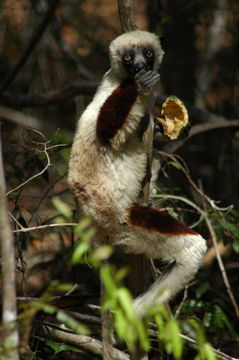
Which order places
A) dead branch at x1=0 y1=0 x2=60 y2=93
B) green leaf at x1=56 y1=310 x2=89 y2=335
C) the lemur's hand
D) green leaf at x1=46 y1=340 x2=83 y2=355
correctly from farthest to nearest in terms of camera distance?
dead branch at x1=0 y1=0 x2=60 y2=93
green leaf at x1=46 y1=340 x2=83 y2=355
the lemur's hand
green leaf at x1=56 y1=310 x2=89 y2=335

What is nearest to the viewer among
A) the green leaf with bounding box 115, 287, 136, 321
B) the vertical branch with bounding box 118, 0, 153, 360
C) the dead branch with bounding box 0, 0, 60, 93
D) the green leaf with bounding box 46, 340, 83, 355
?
the green leaf with bounding box 115, 287, 136, 321

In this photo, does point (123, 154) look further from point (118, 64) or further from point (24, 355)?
point (24, 355)

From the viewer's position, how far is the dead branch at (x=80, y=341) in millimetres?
3678

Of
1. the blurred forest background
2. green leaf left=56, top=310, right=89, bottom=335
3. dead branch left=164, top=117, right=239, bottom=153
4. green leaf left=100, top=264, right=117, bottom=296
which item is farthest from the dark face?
green leaf left=100, top=264, right=117, bottom=296

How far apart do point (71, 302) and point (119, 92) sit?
1.31 metres

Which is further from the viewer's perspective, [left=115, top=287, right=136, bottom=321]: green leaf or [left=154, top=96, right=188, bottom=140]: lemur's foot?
[left=154, top=96, right=188, bottom=140]: lemur's foot

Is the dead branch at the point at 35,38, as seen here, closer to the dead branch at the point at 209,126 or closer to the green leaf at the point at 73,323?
the dead branch at the point at 209,126

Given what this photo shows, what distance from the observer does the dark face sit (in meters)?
3.53

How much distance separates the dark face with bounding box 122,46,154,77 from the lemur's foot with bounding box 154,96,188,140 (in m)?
0.26

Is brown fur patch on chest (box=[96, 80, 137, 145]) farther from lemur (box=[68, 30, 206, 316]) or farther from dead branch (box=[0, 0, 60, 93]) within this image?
dead branch (box=[0, 0, 60, 93])

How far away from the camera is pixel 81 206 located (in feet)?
11.2

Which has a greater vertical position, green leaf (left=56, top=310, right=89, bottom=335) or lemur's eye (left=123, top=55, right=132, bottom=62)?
lemur's eye (left=123, top=55, right=132, bottom=62)

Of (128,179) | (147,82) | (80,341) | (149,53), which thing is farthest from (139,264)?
(149,53)

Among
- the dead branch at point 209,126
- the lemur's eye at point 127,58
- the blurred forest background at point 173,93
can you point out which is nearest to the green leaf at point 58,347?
the blurred forest background at point 173,93
